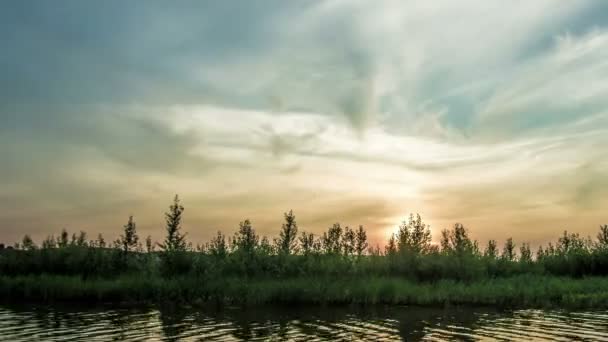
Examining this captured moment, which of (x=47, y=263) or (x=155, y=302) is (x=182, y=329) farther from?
(x=47, y=263)

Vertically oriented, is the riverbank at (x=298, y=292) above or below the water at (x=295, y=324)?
above

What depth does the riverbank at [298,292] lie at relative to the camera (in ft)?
127

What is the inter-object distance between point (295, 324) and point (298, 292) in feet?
39.5

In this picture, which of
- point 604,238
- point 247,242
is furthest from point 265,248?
point 604,238

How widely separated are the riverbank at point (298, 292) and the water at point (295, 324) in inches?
148

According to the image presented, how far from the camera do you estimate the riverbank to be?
3872 centimetres

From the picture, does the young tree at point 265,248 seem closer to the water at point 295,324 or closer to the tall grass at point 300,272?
the tall grass at point 300,272

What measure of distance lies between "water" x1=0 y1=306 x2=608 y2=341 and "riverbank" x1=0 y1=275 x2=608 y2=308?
12.3 ft

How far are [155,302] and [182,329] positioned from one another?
49.9 ft

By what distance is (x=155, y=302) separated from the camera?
3944 centimetres

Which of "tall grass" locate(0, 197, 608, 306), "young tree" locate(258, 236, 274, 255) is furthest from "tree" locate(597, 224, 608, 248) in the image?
"young tree" locate(258, 236, 274, 255)

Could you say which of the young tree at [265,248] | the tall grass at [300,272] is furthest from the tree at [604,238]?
the young tree at [265,248]

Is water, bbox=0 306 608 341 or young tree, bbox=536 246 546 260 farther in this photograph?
young tree, bbox=536 246 546 260

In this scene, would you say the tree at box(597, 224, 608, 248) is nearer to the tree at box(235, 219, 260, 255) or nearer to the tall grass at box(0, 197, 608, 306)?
the tall grass at box(0, 197, 608, 306)
